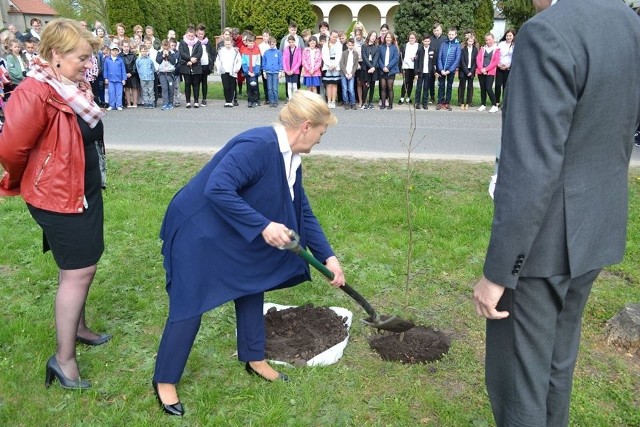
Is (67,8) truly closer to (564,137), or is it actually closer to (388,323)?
(388,323)

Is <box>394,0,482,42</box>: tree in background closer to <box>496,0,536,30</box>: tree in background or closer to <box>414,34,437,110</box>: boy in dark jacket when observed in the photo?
<box>496,0,536,30</box>: tree in background

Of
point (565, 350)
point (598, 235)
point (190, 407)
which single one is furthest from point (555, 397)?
point (190, 407)

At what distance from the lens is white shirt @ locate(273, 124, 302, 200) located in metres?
2.82

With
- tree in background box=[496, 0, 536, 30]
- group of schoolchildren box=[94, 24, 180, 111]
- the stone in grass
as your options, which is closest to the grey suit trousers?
the stone in grass

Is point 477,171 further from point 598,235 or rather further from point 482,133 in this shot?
point 598,235

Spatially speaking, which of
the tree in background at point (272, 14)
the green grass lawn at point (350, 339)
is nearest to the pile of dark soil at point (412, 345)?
the green grass lawn at point (350, 339)

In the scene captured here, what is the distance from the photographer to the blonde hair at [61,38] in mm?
2809

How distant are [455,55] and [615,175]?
1293cm

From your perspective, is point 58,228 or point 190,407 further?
point 190,407

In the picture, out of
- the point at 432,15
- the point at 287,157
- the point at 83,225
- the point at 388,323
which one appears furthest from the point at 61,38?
the point at 432,15

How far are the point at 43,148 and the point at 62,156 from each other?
9 centimetres

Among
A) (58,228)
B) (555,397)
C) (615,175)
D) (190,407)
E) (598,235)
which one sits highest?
(615,175)

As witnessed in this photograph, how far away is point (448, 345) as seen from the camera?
12.3 ft

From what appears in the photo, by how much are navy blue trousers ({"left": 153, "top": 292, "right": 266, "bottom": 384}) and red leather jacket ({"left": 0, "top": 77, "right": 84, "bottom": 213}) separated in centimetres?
79
